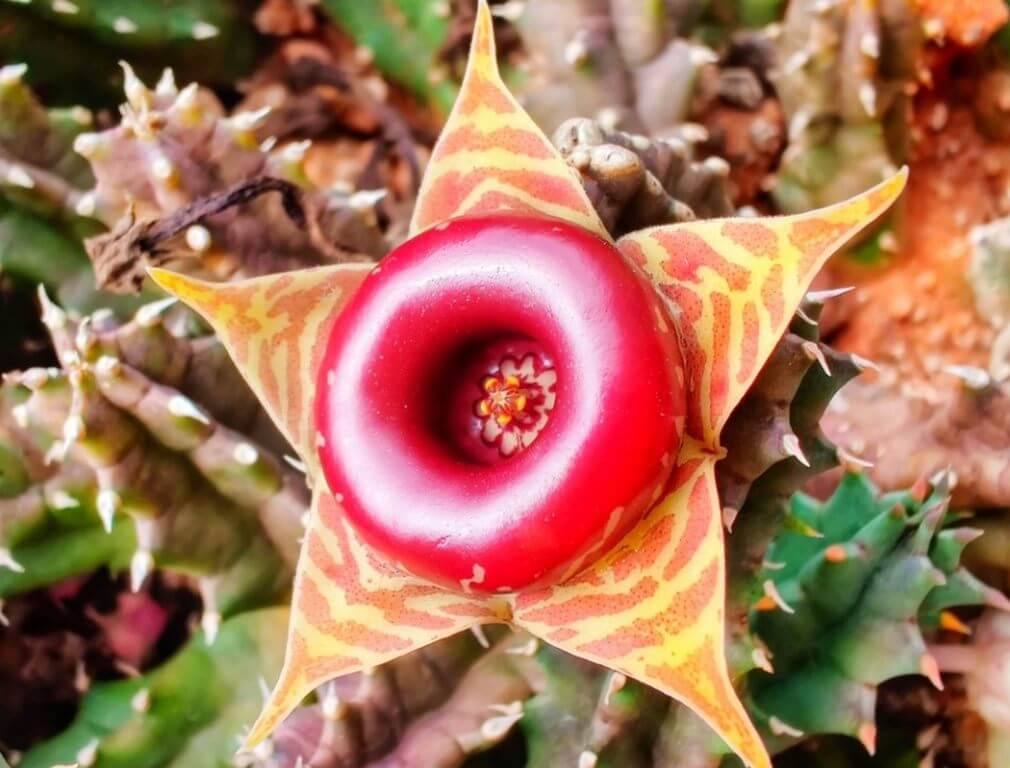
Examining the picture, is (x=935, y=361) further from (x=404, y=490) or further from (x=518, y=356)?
(x=404, y=490)

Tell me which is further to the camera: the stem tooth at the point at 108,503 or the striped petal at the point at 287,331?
the stem tooth at the point at 108,503

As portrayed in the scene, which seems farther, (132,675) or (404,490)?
(132,675)

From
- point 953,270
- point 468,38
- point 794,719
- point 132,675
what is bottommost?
point 132,675

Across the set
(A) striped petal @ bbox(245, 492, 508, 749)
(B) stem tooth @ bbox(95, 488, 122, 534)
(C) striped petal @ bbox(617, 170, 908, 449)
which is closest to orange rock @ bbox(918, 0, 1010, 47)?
(C) striped petal @ bbox(617, 170, 908, 449)

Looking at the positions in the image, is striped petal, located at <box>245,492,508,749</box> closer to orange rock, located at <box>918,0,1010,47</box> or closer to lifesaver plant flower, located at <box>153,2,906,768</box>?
lifesaver plant flower, located at <box>153,2,906,768</box>

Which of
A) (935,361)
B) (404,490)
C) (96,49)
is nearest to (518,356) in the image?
(404,490)

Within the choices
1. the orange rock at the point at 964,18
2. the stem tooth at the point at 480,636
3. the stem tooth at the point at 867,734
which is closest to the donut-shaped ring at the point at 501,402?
the stem tooth at the point at 480,636

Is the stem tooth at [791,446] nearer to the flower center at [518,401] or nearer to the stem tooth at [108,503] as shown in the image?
the flower center at [518,401]
